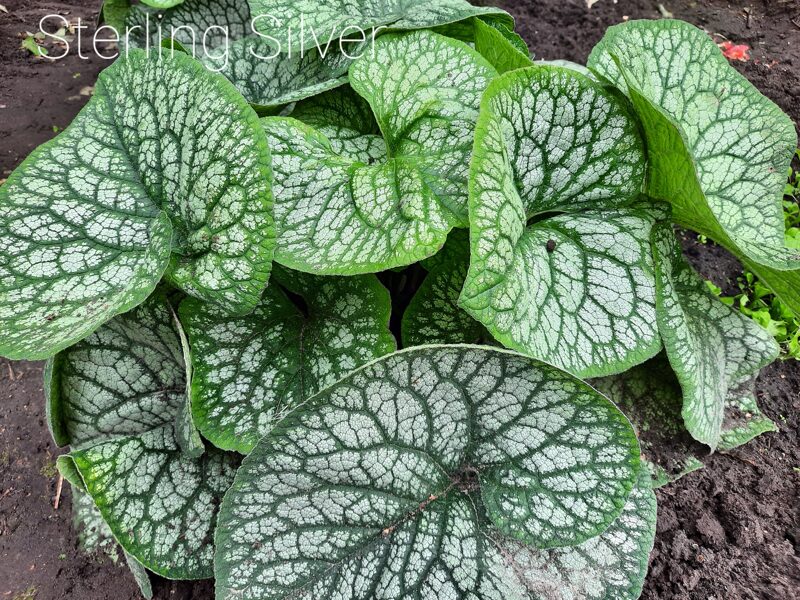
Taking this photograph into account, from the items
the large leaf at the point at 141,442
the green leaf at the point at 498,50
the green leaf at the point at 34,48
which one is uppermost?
the green leaf at the point at 498,50

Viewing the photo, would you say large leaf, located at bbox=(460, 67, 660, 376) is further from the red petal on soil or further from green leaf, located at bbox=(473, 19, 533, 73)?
the red petal on soil

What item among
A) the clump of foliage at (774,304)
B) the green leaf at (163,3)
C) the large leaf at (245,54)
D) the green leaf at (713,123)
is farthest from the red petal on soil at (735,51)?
the green leaf at (163,3)

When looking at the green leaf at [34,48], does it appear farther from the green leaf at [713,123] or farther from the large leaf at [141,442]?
the green leaf at [713,123]

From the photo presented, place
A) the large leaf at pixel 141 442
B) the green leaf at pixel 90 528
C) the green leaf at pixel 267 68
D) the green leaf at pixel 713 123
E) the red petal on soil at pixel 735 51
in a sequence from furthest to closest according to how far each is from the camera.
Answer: the red petal on soil at pixel 735 51, the green leaf at pixel 267 68, the green leaf at pixel 90 528, the green leaf at pixel 713 123, the large leaf at pixel 141 442

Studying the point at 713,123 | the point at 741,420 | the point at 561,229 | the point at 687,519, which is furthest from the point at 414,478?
the point at 713,123

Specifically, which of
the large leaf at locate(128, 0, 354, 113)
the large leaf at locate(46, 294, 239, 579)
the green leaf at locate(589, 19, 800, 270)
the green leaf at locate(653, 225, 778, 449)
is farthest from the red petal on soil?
the large leaf at locate(46, 294, 239, 579)

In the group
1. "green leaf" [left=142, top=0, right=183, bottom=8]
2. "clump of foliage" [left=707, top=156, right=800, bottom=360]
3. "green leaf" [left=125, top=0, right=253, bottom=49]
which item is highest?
"green leaf" [left=142, top=0, right=183, bottom=8]

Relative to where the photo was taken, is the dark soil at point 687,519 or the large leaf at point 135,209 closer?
the large leaf at point 135,209
